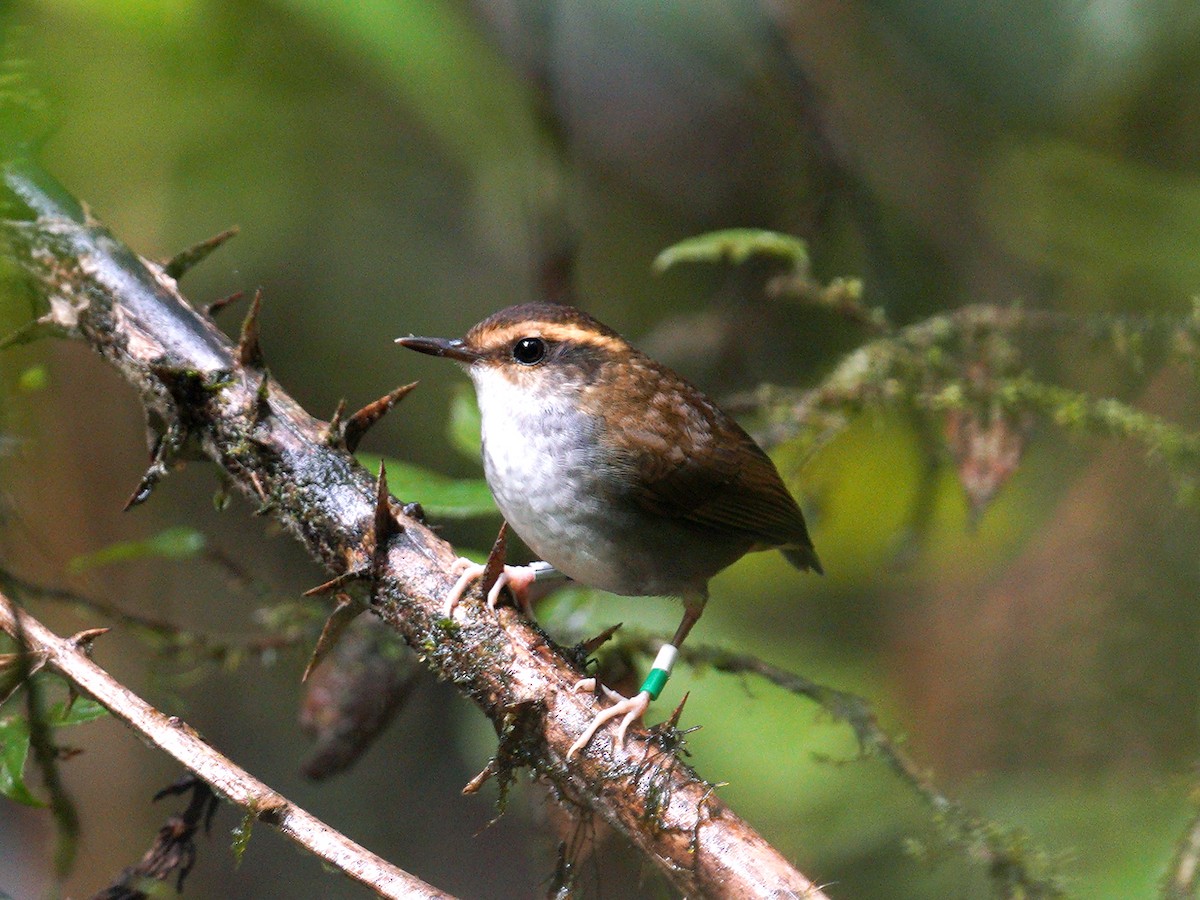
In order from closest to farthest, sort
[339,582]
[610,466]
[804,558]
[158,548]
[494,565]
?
[339,582], [494,565], [610,466], [158,548], [804,558]

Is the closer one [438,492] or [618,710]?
[618,710]

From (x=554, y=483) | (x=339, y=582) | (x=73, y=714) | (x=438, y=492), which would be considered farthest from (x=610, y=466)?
(x=73, y=714)

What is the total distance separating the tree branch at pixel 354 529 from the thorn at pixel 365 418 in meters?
0.05

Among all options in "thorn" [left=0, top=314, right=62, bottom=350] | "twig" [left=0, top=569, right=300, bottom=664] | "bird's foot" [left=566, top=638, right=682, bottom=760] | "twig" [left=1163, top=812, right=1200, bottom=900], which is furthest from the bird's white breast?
"twig" [left=1163, top=812, right=1200, bottom=900]

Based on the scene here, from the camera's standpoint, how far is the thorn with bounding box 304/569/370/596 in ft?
6.54

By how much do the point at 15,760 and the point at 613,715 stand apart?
1111 mm

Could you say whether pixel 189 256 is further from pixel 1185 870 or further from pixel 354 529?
pixel 1185 870

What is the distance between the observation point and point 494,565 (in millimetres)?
2123

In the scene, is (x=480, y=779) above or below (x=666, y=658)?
below

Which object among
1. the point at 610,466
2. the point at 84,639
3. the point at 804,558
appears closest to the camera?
the point at 84,639

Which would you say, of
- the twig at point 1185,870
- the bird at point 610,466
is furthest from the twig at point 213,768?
the twig at point 1185,870

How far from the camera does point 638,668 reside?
11.3 ft

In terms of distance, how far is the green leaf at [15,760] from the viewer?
1.92 metres

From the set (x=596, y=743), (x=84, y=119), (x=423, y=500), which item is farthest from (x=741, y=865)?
(x=84, y=119)
